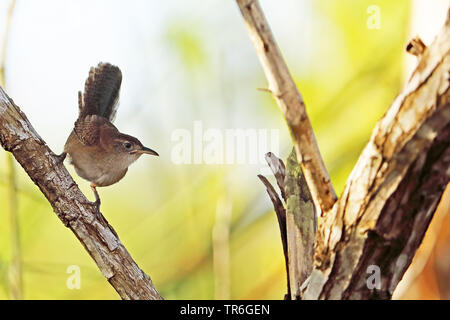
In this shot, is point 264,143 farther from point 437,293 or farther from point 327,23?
point 437,293

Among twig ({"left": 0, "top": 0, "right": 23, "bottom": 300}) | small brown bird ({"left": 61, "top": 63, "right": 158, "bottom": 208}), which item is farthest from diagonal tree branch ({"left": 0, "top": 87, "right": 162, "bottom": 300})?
twig ({"left": 0, "top": 0, "right": 23, "bottom": 300})

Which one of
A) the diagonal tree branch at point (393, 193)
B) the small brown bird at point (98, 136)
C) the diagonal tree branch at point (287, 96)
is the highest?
the small brown bird at point (98, 136)

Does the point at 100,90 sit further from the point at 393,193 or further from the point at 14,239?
the point at 393,193

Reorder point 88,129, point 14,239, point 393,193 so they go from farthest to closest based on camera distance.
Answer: point 14,239, point 88,129, point 393,193

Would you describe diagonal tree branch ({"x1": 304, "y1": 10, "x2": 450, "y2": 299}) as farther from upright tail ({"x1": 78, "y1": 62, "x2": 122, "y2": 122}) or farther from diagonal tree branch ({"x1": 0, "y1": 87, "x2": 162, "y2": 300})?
upright tail ({"x1": 78, "y1": 62, "x2": 122, "y2": 122})

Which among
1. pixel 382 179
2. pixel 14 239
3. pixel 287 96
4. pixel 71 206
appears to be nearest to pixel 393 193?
pixel 382 179

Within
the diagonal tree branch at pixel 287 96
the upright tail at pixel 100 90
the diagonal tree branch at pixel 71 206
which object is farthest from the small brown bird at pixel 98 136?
the diagonal tree branch at pixel 287 96

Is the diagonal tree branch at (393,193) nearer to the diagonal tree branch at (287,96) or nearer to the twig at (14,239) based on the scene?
the diagonal tree branch at (287,96)
